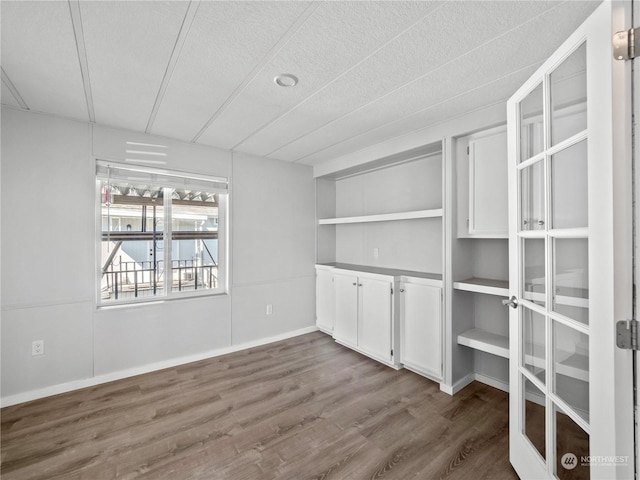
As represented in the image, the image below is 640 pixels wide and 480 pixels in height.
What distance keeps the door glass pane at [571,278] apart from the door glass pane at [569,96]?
0.47m

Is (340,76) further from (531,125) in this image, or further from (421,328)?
(421,328)

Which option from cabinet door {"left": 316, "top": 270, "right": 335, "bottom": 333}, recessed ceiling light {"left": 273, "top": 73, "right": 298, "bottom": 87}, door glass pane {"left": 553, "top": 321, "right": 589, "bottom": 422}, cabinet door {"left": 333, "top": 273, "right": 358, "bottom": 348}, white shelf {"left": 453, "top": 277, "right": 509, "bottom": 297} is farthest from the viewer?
cabinet door {"left": 316, "top": 270, "right": 335, "bottom": 333}

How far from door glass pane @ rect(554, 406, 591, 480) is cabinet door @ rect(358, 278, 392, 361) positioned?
173cm

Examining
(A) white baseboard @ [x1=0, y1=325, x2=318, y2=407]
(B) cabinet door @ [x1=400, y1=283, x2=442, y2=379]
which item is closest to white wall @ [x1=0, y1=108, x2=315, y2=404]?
(A) white baseboard @ [x1=0, y1=325, x2=318, y2=407]

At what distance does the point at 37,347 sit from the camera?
95.2 inches

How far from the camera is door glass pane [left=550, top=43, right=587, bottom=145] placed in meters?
1.15

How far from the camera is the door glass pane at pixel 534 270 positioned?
144 centimetres

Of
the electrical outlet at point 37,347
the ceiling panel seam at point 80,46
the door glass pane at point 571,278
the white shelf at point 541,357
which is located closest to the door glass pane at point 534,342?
the white shelf at point 541,357

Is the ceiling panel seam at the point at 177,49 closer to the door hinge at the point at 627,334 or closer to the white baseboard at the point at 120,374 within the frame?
the door hinge at the point at 627,334

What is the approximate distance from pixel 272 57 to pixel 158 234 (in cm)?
230

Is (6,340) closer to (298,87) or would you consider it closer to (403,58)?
(298,87)

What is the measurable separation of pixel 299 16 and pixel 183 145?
228 cm

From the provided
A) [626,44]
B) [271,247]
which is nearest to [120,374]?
[271,247]

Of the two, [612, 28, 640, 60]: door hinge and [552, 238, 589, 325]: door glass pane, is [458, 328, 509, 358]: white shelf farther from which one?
[612, 28, 640, 60]: door hinge
